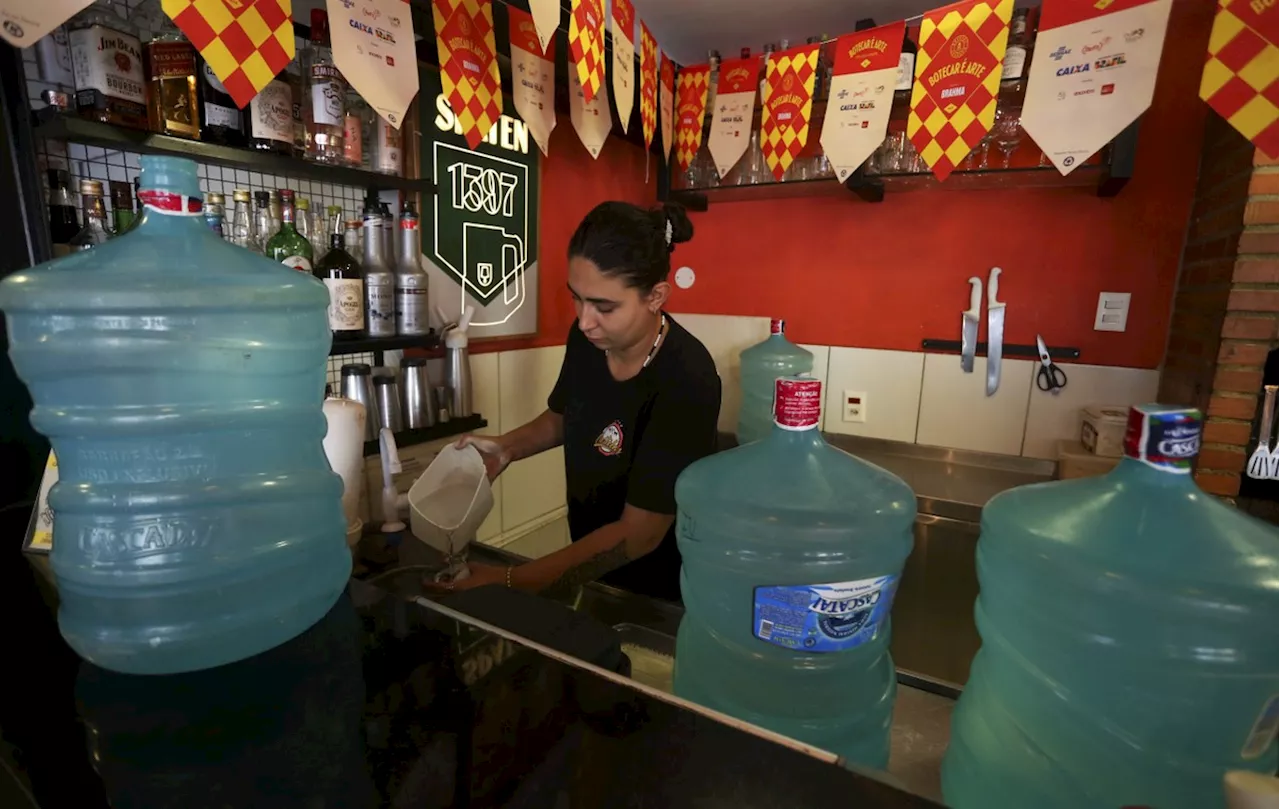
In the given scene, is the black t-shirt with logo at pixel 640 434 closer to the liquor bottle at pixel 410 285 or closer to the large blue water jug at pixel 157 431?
the liquor bottle at pixel 410 285

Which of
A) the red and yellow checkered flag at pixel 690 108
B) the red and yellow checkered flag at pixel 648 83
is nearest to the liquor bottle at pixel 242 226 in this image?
the red and yellow checkered flag at pixel 648 83

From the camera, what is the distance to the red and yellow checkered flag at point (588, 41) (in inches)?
64.2

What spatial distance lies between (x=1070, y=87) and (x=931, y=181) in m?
0.53

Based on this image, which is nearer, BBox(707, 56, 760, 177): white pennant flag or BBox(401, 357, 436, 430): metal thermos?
BBox(401, 357, 436, 430): metal thermos

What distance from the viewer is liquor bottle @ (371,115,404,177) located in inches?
65.8

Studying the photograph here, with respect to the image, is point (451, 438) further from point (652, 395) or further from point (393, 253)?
point (652, 395)

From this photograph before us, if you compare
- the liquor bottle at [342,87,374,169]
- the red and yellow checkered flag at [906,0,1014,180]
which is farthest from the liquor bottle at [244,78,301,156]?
the red and yellow checkered flag at [906,0,1014,180]

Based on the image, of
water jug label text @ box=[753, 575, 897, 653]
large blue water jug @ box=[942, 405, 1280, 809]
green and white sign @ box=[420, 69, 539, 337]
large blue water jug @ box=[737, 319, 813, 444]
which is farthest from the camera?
large blue water jug @ box=[737, 319, 813, 444]

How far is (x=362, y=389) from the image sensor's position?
1.65 metres

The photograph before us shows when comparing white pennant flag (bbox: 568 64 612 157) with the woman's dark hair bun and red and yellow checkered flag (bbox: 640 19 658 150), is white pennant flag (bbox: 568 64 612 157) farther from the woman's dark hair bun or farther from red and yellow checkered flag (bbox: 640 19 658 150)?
the woman's dark hair bun

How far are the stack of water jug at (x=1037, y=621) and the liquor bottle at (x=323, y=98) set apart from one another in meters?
1.27

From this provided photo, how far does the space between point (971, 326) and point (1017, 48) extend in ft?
3.08

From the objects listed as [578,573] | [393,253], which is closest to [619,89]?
[393,253]

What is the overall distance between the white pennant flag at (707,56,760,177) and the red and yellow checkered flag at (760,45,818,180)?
0.07m
